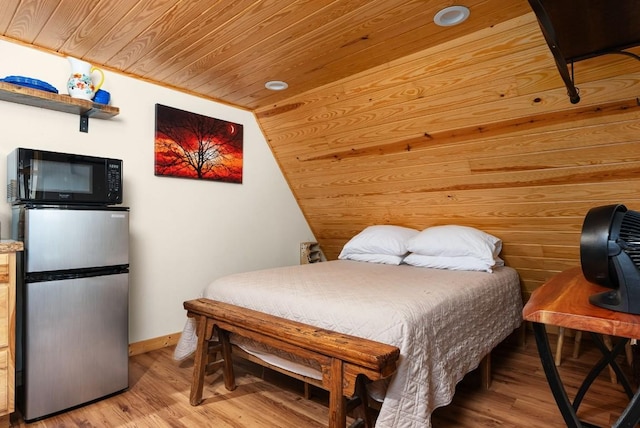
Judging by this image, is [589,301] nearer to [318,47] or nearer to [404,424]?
[404,424]

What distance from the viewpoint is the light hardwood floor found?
185 cm

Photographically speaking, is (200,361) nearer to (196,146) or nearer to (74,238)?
(74,238)

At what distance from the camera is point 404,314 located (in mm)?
1539

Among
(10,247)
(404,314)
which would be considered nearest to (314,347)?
(404,314)

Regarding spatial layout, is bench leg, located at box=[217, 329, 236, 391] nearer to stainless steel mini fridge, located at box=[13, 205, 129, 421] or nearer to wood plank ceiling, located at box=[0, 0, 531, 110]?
stainless steel mini fridge, located at box=[13, 205, 129, 421]

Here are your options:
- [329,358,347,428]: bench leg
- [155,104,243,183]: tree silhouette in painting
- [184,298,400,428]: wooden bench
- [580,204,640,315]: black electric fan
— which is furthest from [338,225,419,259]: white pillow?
[580,204,640,315]: black electric fan

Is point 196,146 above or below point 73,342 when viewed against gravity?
above

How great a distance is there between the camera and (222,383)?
89.9 inches

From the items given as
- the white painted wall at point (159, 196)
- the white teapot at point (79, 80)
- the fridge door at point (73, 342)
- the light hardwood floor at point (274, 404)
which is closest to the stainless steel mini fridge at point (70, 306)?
the fridge door at point (73, 342)

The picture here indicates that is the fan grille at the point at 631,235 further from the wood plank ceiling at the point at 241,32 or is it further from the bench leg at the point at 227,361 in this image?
the bench leg at the point at 227,361

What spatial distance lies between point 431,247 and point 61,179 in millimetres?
2474

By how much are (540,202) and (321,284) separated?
5.39 feet

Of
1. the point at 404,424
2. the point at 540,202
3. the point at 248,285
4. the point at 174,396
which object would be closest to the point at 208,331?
the point at 248,285

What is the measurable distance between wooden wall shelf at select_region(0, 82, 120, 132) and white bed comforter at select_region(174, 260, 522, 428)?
135 cm
